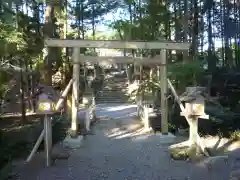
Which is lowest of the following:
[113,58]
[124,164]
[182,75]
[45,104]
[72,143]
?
[124,164]

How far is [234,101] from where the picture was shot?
13055 millimetres

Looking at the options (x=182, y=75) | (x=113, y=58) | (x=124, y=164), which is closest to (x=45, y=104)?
(x=124, y=164)

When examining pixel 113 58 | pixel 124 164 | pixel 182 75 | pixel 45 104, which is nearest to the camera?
pixel 45 104

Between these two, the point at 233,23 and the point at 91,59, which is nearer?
the point at 91,59

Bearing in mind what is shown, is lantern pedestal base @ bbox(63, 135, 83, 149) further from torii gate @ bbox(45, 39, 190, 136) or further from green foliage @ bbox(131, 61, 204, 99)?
green foliage @ bbox(131, 61, 204, 99)

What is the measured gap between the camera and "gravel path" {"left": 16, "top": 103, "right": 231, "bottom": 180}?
16.0 feet

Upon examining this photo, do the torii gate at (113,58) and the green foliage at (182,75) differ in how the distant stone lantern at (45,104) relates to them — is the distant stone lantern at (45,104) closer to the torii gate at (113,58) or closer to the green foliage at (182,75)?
the torii gate at (113,58)

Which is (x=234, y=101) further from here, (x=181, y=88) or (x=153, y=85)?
(x=153, y=85)

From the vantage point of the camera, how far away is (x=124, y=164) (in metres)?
5.55

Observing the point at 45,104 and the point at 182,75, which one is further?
the point at 182,75

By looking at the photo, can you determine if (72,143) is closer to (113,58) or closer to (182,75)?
(113,58)

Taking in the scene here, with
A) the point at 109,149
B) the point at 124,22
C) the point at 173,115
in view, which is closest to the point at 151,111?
the point at 173,115

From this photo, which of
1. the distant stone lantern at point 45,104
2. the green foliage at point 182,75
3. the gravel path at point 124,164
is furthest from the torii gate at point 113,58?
the green foliage at point 182,75

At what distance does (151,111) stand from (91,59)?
288 cm
